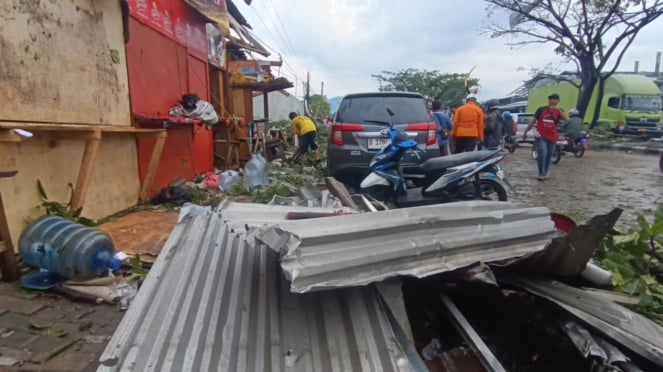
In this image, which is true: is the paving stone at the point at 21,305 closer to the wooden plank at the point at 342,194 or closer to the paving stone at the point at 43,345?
the paving stone at the point at 43,345

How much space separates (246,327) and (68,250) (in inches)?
79.1

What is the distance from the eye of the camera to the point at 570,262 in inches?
72.2

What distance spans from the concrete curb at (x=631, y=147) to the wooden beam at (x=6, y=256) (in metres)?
17.8

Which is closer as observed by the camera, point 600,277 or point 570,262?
point 570,262

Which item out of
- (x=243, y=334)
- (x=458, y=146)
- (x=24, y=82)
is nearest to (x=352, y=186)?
(x=458, y=146)

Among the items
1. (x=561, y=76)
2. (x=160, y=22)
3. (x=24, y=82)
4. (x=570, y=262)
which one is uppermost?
(x=561, y=76)

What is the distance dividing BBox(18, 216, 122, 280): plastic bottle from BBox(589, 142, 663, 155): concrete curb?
17.3m

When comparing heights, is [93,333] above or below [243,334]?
below

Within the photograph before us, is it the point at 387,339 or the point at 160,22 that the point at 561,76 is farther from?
the point at 387,339

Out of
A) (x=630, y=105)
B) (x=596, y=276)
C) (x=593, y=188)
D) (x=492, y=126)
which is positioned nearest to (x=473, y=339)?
(x=596, y=276)

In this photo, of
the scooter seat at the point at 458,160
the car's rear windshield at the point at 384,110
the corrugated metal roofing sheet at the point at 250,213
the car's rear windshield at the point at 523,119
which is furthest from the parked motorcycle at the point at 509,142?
the corrugated metal roofing sheet at the point at 250,213

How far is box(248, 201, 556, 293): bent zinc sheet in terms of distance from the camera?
→ 5.08 feet

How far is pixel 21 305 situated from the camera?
2.64 metres

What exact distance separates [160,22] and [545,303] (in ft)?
21.2
